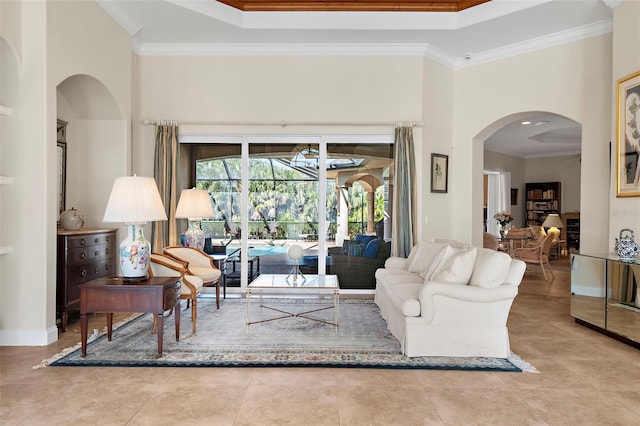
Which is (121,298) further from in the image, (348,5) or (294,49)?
(348,5)

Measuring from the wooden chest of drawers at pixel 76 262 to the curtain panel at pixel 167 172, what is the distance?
1.08 m

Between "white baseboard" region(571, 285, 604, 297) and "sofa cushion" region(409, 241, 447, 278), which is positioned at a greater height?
"sofa cushion" region(409, 241, 447, 278)

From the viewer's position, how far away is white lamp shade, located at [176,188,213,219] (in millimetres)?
5609

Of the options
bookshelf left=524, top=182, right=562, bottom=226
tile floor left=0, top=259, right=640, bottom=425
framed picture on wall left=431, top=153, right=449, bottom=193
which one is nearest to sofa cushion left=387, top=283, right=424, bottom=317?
tile floor left=0, top=259, right=640, bottom=425

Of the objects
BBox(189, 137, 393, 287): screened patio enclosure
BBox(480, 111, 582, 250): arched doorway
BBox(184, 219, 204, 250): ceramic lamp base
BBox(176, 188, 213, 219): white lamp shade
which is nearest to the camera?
BBox(176, 188, 213, 219): white lamp shade

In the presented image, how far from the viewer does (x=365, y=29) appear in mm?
5578

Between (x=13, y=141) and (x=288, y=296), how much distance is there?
3713 mm

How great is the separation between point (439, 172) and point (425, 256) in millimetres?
1915

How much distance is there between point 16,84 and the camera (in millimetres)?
3912

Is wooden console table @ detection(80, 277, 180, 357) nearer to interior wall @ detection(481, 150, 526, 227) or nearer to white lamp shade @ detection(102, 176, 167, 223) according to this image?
white lamp shade @ detection(102, 176, 167, 223)

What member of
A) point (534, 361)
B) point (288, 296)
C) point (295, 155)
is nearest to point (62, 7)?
point (295, 155)

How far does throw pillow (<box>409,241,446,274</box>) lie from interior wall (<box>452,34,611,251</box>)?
1.75 m

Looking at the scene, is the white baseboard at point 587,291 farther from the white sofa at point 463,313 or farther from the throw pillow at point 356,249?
the throw pillow at point 356,249

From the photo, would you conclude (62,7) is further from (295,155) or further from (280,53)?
(295,155)
